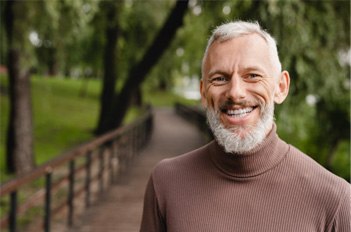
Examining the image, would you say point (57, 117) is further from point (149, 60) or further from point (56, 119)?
point (149, 60)

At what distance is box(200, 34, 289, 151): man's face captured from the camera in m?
1.67

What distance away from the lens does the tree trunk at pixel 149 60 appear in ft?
36.7

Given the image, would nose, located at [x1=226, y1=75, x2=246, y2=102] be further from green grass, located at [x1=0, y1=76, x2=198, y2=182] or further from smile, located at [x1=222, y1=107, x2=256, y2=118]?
green grass, located at [x1=0, y1=76, x2=198, y2=182]

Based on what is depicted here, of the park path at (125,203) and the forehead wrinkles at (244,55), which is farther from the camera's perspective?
the park path at (125,203)

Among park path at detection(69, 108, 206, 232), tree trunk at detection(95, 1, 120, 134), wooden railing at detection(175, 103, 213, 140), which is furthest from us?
tree trunk at detection(95, 1, 120, 134)

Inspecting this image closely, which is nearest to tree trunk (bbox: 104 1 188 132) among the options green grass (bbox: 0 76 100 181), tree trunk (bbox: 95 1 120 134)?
tree trunk (bbox: 95 1 120 134)

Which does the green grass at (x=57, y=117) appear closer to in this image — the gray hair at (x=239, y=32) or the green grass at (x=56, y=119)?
the green grass at (x=56, y=119)

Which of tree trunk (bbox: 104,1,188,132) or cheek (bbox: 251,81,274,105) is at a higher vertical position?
cheek (bbox: 251,81,274,105)

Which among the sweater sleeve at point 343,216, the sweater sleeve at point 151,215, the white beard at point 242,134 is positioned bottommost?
the sweater sleeve at point 151,215

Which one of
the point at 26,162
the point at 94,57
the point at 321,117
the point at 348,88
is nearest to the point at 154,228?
the point at 348,88

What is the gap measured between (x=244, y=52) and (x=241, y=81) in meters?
0.08

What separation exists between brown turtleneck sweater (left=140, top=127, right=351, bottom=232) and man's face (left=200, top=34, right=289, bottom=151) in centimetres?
9

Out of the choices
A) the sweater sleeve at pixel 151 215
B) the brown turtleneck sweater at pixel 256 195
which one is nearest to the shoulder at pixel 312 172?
the brown turtleneck sweater at pixel 256 195

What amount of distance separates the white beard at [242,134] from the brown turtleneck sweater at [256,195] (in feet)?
0.09
